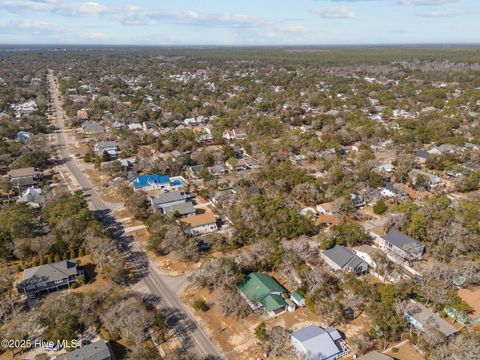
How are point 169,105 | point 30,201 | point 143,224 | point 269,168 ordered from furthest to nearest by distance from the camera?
point 169,105
point 269,168
point 30,201
point 143,224

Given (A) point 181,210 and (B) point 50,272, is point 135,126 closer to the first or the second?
(A) point 181,210

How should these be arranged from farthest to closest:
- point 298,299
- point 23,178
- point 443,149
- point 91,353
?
point 443,149 → point 23,178 → point 298,299 → point 91,353

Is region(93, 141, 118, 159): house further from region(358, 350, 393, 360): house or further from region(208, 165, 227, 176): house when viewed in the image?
region(358, 350, 393, 360): house

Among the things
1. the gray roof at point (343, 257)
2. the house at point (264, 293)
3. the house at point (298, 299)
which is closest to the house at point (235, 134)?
the gray roof at point (343, 257)

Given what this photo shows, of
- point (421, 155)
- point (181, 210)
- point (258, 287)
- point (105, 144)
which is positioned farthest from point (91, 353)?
point (421, 155)

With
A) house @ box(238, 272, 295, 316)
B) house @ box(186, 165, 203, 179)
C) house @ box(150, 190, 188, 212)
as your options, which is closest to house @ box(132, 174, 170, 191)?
house @ box(186, 165, 203, 179)

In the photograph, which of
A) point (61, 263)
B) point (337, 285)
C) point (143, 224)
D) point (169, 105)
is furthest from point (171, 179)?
point (169, 105)

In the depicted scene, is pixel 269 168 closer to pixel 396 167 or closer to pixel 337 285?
pixel 396 167
